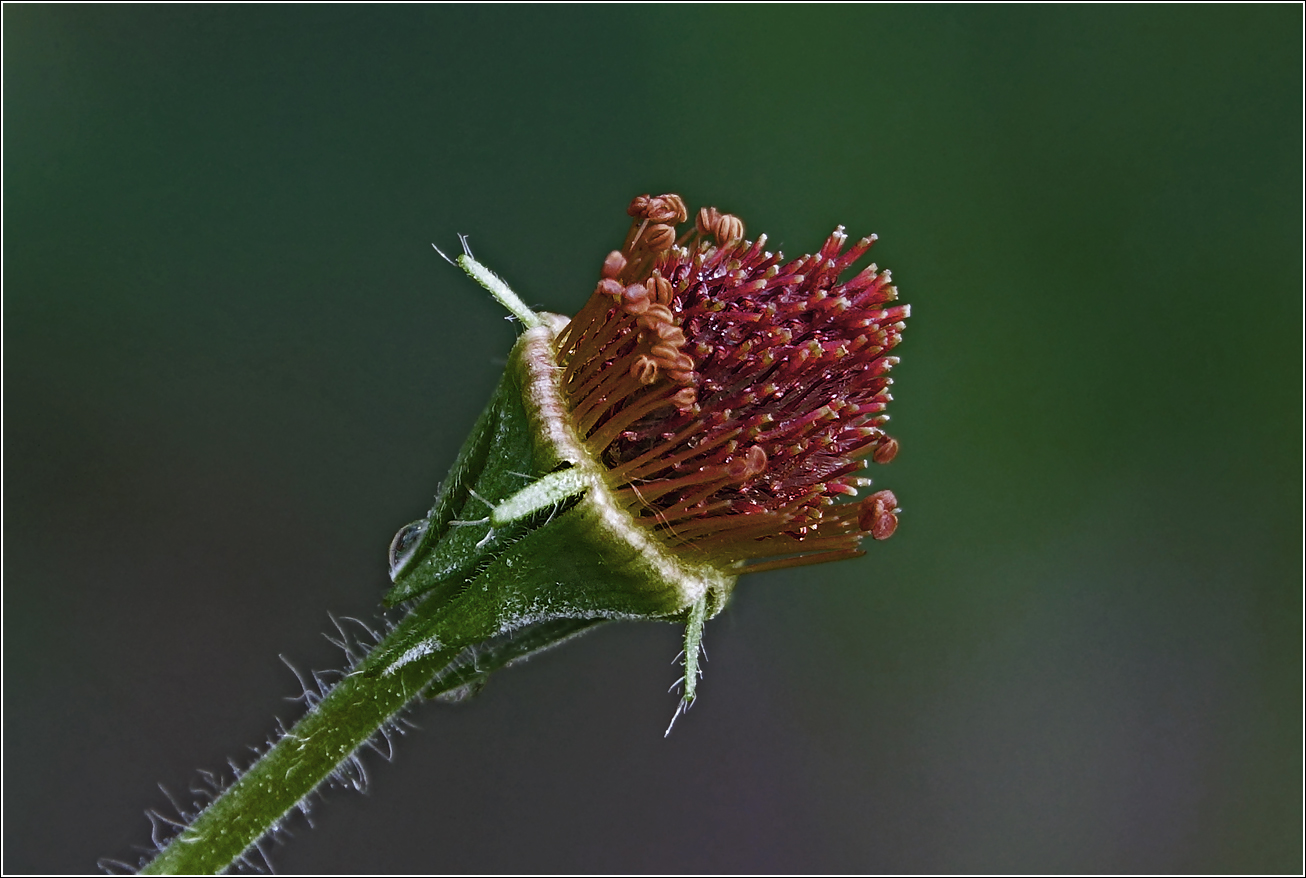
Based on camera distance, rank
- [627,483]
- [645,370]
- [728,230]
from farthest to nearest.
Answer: [728,230] → [627,483] → [645,370]

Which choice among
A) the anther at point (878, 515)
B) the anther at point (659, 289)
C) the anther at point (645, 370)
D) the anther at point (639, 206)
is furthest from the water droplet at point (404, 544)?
the anther at point (878, 515)

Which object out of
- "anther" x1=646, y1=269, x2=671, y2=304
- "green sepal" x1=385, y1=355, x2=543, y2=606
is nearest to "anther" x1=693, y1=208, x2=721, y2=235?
"anther" x1=646, y1=269, x2=671, y2=304

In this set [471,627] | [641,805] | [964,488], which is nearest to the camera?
[471,627]

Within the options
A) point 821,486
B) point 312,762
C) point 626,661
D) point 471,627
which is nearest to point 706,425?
point 821,486

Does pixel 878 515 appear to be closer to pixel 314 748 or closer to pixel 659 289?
pixel 659 289

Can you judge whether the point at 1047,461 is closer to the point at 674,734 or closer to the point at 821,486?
the point at 674,734

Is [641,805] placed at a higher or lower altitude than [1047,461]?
lower

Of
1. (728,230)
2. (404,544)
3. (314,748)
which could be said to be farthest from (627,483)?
(314,748)
